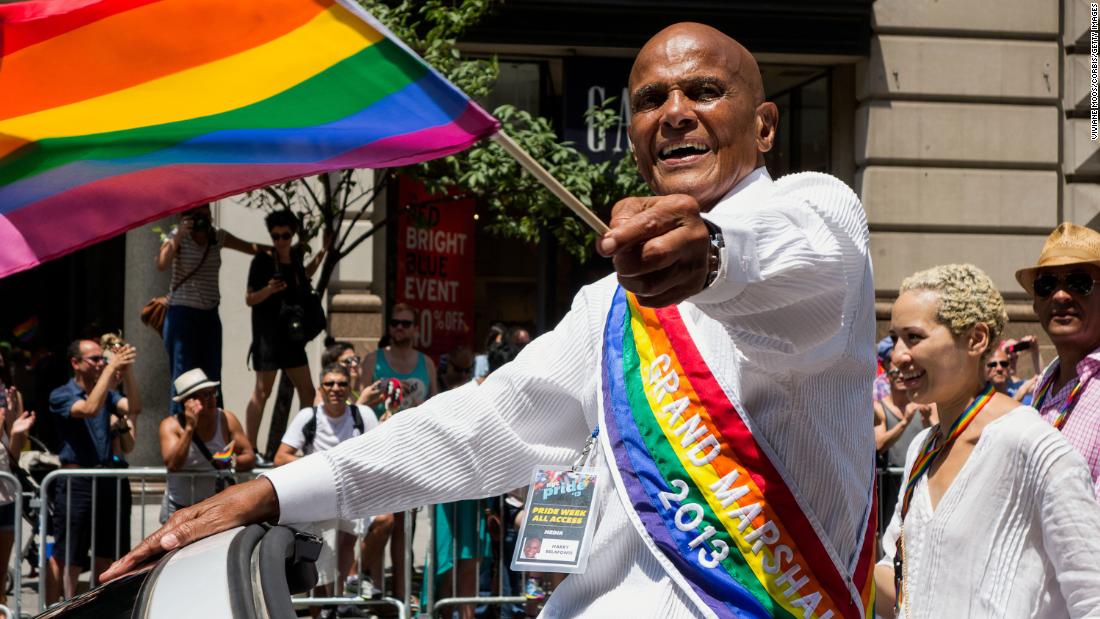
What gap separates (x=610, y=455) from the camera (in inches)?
98.9

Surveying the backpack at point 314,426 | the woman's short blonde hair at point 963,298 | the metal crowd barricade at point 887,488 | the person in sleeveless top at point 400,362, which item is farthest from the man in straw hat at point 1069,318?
the person in sleeveless top at point 400,362

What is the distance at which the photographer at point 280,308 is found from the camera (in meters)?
9.62

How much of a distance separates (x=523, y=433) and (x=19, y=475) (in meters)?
6.86

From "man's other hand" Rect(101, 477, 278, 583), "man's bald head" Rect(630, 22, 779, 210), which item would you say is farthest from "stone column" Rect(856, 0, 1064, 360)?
"man's other hand" Rect(101, 477, 278, 583)

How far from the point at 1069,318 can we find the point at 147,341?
6772 mm

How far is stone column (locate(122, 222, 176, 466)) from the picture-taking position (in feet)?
30.4

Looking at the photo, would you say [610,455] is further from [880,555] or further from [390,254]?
[390,254]

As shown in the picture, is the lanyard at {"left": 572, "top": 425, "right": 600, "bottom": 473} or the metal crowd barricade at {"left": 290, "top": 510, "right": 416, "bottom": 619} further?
the metal crowd barricade at {"left": 290, "top": 510, "right": 416, "bottom": 619}

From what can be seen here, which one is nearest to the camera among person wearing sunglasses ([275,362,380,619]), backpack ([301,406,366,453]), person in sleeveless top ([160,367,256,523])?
person in sleeveless top ([160,367,256,523])

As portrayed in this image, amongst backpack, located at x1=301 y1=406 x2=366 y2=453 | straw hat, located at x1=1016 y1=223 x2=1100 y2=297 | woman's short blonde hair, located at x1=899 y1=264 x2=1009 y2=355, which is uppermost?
straw hat, located at x1=1016 y1=223 x2=1100 y2=297

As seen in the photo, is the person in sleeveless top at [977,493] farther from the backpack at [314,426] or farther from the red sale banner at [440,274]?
the red sale banner at [440,274]

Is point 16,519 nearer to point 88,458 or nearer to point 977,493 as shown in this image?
point 88,458

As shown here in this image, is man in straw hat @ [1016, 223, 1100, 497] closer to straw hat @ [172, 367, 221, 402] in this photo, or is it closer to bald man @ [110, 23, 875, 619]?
bald man @ [110, 23, 875, 619]

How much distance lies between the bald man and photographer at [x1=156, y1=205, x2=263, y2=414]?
6871mm
